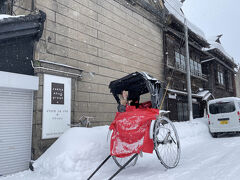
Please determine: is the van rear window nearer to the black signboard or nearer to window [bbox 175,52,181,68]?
window [bbox 175,52,181,68]

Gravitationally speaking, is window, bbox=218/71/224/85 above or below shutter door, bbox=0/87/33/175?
above

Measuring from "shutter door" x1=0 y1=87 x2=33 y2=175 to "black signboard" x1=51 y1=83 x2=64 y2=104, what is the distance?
2.52 ft

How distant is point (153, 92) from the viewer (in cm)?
496

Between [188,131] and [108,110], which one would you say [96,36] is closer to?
[108,110]

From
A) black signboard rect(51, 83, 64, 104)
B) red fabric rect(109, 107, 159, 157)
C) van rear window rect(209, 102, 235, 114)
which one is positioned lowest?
red fabric rect(109, 107, 159, 157)

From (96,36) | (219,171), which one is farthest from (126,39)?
(219,171)

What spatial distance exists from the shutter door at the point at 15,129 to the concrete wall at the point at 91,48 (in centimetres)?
32

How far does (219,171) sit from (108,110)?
6.85 metres

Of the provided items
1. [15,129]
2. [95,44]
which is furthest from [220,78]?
[15,129]

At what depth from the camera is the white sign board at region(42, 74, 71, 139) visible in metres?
6.97

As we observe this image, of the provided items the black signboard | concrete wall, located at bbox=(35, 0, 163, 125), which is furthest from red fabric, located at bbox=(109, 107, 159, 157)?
concrete wall, located at bbox=(35, 0, 163, 125)

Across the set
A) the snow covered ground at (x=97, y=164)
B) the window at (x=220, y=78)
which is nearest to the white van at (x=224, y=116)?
the snow covered ground at (x=97, y=164)

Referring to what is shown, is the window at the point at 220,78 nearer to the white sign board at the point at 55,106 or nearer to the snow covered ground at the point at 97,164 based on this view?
the snow covered ground at the point at 97,164

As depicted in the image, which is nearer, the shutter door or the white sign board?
the shutter door
